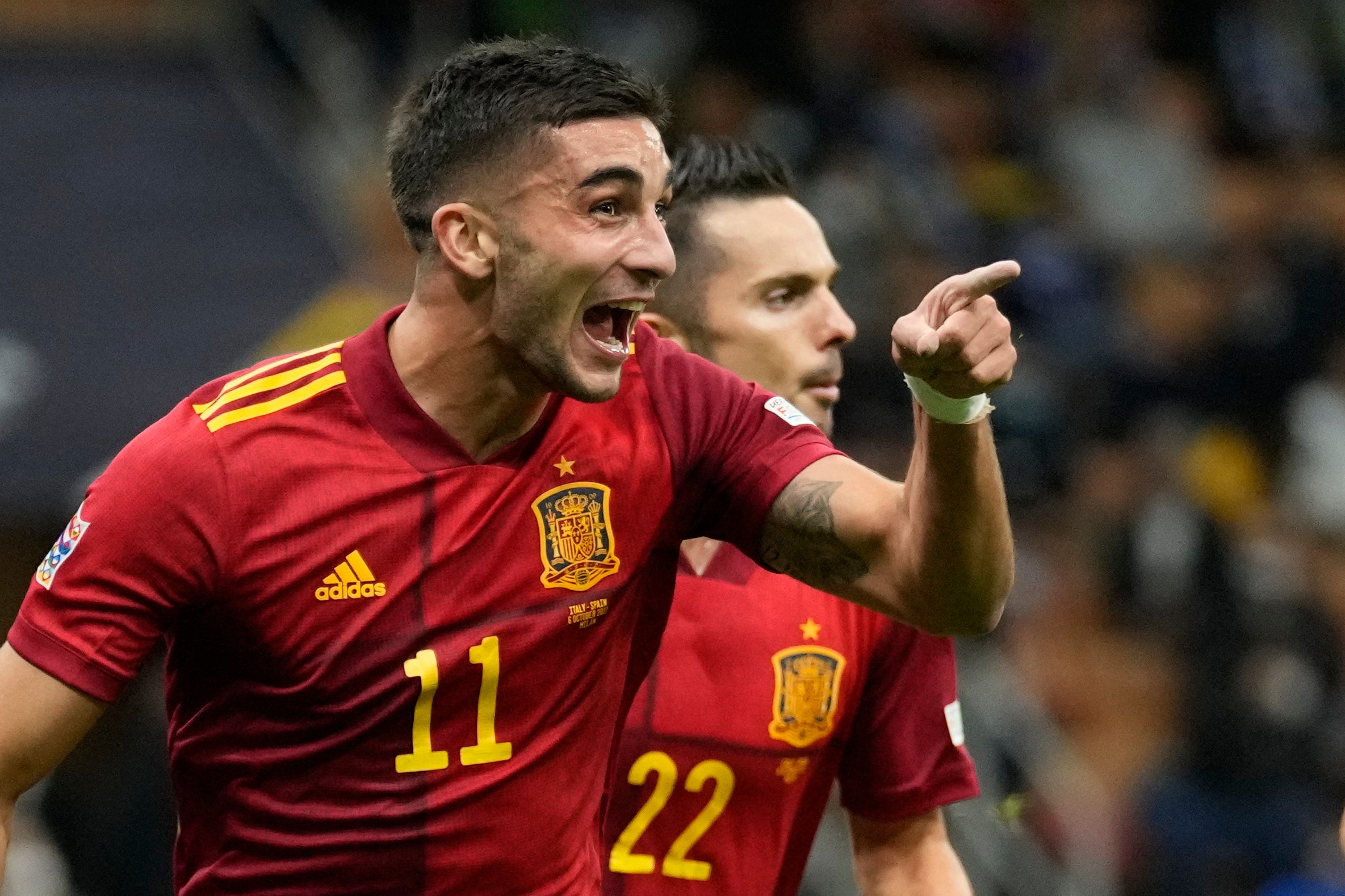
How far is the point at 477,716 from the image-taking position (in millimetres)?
3002

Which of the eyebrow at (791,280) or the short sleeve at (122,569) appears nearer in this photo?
the short sleeve at (122,569)

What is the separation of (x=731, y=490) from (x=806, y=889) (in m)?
3.58

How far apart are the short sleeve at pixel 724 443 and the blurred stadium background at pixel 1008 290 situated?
309cm

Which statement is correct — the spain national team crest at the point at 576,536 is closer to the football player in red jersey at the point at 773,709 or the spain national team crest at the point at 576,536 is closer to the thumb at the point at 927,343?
the football player in red jersey at the point at 773,709

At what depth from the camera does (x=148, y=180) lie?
7.26 metres

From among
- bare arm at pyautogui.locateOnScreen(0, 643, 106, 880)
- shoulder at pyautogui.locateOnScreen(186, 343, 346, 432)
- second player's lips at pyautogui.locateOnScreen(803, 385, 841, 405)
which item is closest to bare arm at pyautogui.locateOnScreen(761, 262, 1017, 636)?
shoulder at pyautogui.locateOnScreen(186, 343, 346, 432)

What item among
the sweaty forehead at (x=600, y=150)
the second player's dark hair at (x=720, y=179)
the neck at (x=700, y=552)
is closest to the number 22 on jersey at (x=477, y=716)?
the sweaty forehead at (x=600, y=150)

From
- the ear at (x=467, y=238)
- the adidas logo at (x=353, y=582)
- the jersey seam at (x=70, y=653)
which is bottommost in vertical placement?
the jersey seam at (x=70, y=653)

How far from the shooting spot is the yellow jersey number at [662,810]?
3.59 metres

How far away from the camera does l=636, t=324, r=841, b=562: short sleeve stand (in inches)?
123

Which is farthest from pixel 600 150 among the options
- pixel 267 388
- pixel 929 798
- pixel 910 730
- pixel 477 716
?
pixel 929 798

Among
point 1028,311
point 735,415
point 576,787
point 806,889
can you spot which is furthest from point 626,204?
point 1028,311

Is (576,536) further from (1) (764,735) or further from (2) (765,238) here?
(2) (765,238)

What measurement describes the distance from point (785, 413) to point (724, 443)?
128 mm
